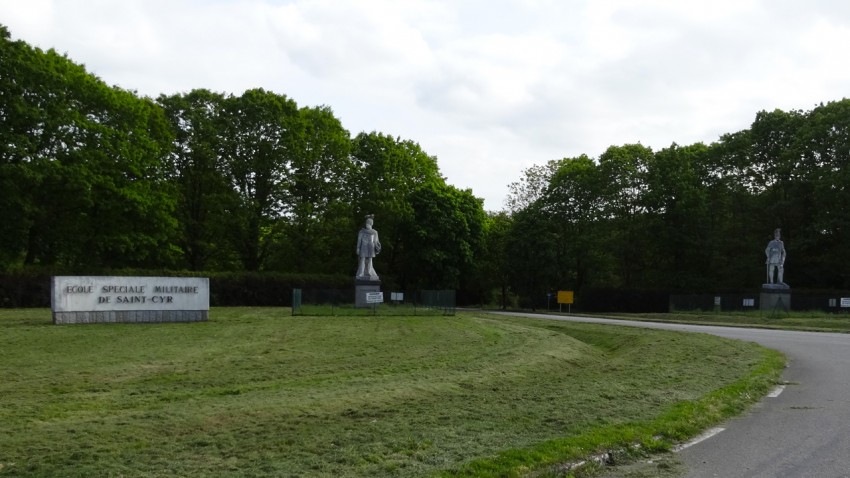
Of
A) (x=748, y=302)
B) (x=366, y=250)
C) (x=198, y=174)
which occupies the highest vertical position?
(x=198, y=174)

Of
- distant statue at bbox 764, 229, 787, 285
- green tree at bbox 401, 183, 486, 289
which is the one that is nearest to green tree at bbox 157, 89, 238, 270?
green tree at bbox 401, 183, 486, 289

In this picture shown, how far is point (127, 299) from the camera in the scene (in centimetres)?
2617

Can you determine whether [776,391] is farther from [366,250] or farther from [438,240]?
[438,240]

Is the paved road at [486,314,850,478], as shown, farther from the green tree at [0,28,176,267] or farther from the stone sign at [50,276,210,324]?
the green tree at [0,28,176,267]

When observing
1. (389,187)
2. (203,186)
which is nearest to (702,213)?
(389,187)

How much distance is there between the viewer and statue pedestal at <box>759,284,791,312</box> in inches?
1737

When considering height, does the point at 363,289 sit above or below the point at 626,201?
below

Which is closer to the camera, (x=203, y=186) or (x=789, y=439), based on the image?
(x=789, y=439)

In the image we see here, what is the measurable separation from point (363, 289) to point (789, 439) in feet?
104

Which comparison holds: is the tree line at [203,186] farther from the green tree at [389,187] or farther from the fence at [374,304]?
the fence at [374,304]

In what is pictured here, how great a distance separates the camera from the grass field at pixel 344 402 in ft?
22.7

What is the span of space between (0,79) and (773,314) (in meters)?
42.1

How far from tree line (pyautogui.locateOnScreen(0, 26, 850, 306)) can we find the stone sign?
14.4m

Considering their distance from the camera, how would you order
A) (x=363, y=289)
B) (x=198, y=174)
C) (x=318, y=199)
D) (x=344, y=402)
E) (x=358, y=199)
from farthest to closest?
(x=358, y=199) < (x=318, y=199) < (x=198, y=174) < (x=363, y=289) < (x=344, y=402)
